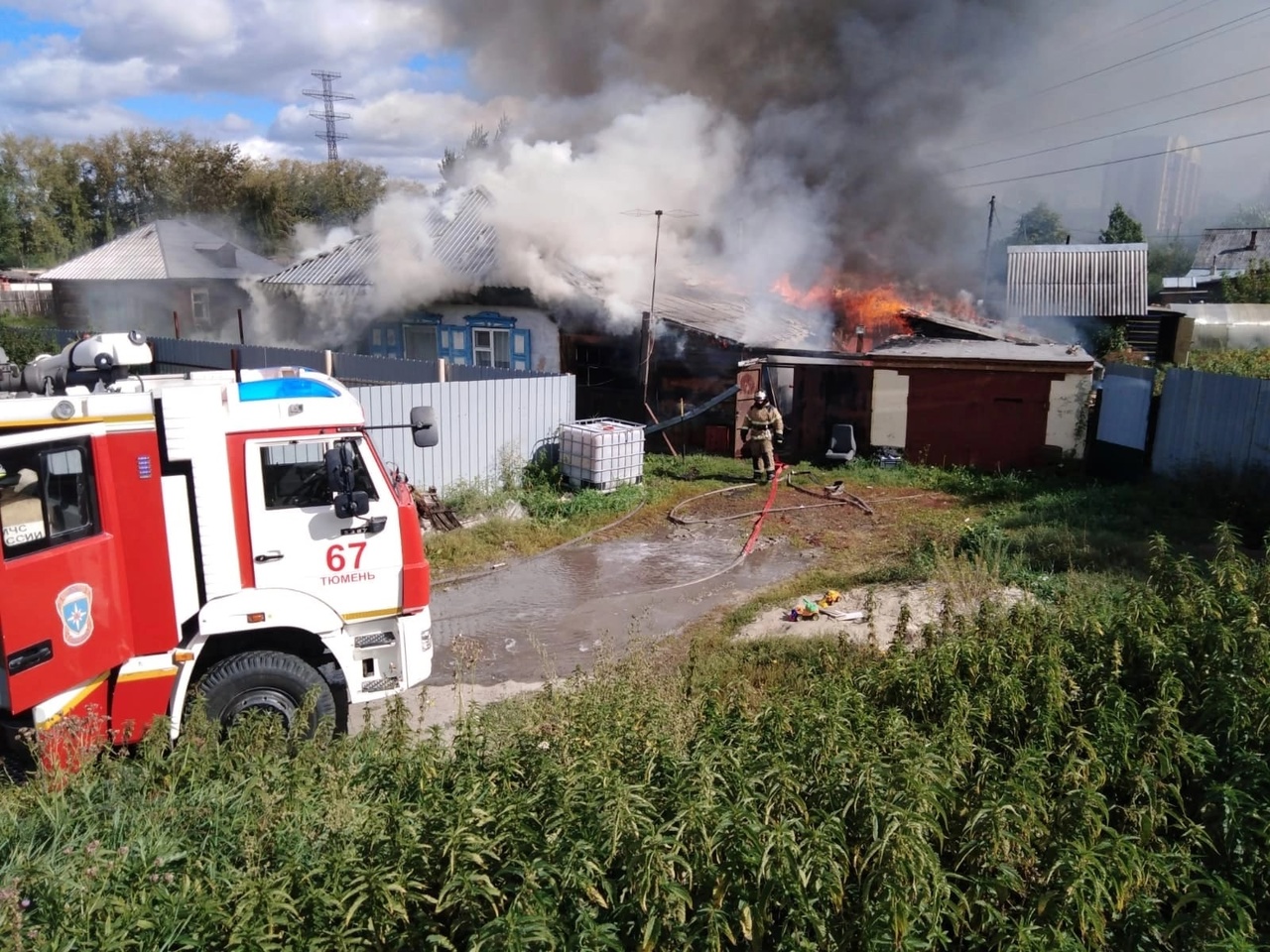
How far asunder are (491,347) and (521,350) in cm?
76

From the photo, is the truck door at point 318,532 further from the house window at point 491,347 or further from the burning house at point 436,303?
the house window at point 491,347

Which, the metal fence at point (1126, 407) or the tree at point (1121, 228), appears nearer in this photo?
the metal fence at point (1126, 407)

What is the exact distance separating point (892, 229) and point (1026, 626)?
21.3 meters

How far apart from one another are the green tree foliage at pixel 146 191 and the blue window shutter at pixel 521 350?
1341 inches

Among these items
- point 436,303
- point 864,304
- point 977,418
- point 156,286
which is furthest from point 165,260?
point 977,418

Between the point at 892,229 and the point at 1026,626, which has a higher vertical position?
the point at 892,229

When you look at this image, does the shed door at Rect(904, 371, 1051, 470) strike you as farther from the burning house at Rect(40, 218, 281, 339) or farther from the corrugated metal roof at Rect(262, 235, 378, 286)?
the burning house at Rect(40, 218, 281, 339)

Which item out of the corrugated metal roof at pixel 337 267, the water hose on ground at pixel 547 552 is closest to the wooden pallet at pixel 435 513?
the water hose on ground at pixel 547 552

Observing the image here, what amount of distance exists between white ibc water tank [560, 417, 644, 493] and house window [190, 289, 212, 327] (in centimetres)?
2440

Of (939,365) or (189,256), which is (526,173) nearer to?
(939,365)

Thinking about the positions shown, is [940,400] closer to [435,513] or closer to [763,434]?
[763,434]

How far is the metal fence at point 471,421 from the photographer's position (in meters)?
11.3

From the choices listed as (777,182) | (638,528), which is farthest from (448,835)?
(777,182)

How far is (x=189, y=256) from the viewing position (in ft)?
110
